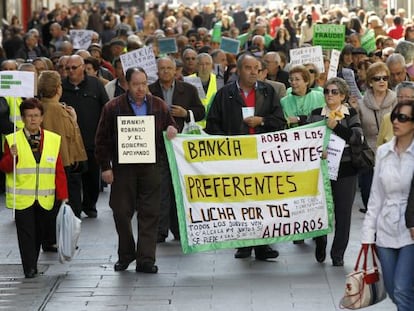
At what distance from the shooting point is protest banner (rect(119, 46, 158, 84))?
1642 cm

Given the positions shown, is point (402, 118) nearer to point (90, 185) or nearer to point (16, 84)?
point (16, 84)

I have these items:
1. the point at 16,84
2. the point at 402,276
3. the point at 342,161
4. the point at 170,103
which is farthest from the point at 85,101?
the point at 402,276

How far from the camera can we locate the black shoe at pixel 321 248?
12820 mm

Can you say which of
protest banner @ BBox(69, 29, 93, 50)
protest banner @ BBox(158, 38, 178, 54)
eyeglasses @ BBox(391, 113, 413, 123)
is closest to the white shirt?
eyeglasses @ BBox(391, 113, 413, 123)

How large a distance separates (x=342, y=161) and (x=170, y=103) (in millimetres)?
2388

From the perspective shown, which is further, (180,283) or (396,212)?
(180,283)

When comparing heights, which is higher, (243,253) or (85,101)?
(85,101)

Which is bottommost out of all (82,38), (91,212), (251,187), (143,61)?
(91,212)

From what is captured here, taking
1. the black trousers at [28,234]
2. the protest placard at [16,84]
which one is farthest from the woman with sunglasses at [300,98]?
the black trousers at [28,234]

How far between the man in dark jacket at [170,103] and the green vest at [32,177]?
6.14ft

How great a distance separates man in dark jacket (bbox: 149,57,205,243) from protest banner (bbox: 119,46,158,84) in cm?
204

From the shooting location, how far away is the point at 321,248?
12859mm

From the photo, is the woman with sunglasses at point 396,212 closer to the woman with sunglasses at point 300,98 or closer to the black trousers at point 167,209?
the woman with sunglasses at point 300,98

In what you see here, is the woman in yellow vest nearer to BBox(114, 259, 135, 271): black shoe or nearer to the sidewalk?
the sidewalk
